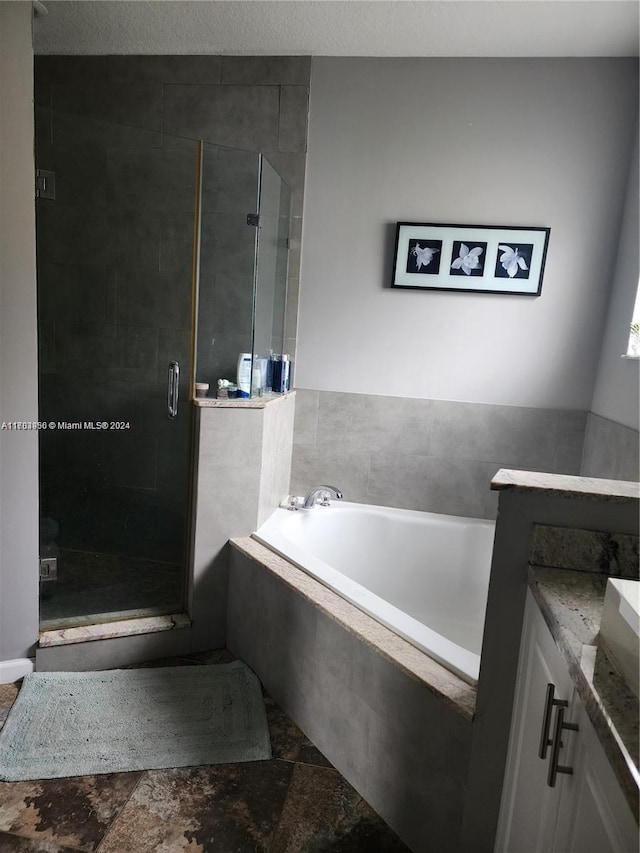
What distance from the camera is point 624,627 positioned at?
2.85 feet

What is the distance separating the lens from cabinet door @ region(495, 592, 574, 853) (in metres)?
1.04

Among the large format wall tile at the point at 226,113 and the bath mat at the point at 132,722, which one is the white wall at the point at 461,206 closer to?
the large format wall tile at the point at 226,113

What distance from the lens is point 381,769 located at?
1676 mm

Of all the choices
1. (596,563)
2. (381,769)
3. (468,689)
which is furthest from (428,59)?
(381,769)

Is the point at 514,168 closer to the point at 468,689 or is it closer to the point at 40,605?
the point at 468,689

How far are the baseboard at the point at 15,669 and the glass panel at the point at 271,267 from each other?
52.2 inches

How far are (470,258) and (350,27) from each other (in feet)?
3.52

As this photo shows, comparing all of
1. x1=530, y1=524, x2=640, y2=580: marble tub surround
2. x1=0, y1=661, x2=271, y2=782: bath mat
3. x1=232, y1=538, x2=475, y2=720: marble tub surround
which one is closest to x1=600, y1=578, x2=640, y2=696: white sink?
x1=530, y1=524, x2=640, y2=580: marble tub surround

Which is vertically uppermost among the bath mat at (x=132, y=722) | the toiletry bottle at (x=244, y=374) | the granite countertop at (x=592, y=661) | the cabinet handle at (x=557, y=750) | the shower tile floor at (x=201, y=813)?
the toiletry bottle at (x=244, y=374)

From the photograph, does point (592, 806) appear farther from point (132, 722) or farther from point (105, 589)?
point (105, 589)

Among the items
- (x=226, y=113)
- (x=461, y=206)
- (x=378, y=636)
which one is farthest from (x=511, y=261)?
(x=378, y=636)

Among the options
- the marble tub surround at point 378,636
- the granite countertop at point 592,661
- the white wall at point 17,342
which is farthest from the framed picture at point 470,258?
the granite countertop at point 592,661

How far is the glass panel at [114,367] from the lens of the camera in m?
2.20

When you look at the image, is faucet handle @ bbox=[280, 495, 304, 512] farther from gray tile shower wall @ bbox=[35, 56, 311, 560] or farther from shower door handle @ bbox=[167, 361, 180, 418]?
shower door handle @ bbox=[167, 361, 180, 418]
